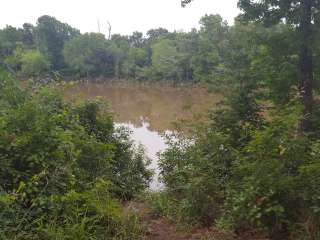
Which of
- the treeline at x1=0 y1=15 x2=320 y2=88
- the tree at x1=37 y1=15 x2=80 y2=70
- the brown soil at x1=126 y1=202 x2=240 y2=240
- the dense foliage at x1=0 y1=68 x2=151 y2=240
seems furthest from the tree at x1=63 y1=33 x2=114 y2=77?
the brown soil at x1=126 y1=202 x2=240 y2=240

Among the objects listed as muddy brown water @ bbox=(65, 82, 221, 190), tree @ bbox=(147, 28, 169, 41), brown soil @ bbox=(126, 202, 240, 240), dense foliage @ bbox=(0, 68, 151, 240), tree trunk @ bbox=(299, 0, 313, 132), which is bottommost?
muddy brown water @ bbox=(65, 82, 221, 190)

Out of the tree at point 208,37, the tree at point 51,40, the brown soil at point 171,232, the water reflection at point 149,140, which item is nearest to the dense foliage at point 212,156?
the brown soil at point 171,232

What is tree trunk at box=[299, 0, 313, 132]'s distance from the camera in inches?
292

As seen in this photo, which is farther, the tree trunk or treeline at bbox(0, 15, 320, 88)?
treeline at bbox(0, 15, 320, 88)

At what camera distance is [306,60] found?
7.64 metres

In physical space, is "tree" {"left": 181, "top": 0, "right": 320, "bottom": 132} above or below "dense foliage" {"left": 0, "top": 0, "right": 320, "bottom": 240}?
above

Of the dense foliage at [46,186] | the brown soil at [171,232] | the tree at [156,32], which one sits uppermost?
the tree at [156,32]

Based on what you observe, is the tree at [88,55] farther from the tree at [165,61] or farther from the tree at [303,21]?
the tree at [303,21]

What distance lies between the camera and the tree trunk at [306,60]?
24.3 ft

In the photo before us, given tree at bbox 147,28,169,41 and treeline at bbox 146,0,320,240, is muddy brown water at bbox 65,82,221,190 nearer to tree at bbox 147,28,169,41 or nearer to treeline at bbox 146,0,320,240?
treeline at bbox 146,0,320,240

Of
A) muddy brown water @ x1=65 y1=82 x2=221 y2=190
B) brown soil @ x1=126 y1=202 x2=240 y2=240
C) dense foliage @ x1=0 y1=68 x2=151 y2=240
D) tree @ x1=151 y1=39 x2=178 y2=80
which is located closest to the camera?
dense foliage @ x1=0 y1=68 x2=151 y2=240

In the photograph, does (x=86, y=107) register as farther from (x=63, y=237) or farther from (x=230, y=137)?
(x=63, y=237)

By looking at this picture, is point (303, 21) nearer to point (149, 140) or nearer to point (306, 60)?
point (306, 60)

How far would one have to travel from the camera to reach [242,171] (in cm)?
523
